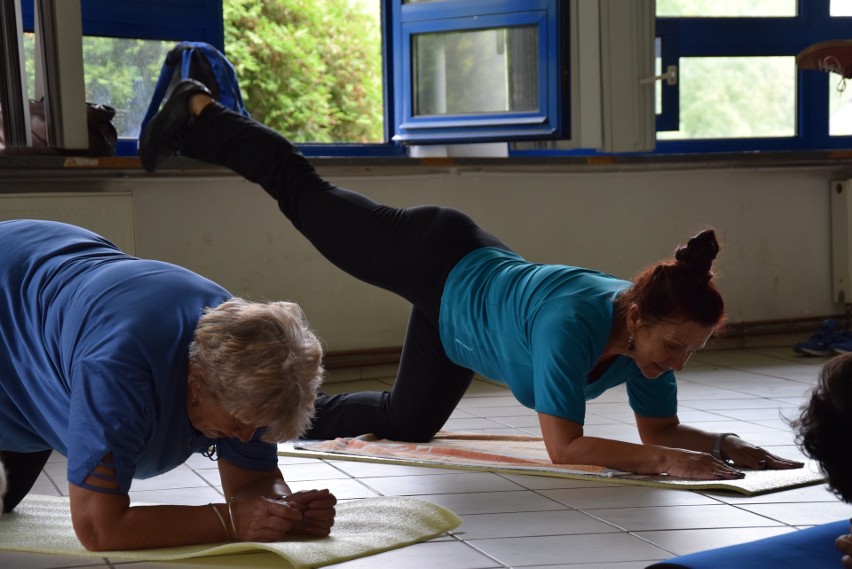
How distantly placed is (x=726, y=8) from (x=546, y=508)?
14.2 ft

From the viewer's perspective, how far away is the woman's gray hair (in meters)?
2.04

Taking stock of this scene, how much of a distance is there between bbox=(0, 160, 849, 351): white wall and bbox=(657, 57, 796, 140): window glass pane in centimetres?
44

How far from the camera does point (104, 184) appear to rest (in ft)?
15.8

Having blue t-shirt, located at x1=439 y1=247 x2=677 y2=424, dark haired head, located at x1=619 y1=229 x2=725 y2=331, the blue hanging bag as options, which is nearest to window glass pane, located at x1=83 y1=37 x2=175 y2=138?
the blue hanging bag

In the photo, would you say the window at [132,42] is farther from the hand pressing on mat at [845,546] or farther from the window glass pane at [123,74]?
the hand pressing on mat at [845,546]

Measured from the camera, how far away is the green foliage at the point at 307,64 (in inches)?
359

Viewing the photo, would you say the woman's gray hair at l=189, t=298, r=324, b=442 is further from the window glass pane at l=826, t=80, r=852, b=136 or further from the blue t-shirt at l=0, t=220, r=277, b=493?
the window glass pane at l=826, t=80, r=852, b=136

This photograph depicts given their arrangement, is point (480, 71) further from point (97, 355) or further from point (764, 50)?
point (97, 355)

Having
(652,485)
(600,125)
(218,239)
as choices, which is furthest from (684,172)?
(652,485)

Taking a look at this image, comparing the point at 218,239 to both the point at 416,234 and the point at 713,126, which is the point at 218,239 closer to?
the point at 416,234

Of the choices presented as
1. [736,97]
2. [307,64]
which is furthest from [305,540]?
[307,64]

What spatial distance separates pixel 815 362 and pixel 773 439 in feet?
6.27

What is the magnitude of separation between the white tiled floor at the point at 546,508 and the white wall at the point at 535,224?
4.86ft

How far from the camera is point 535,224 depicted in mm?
5730
